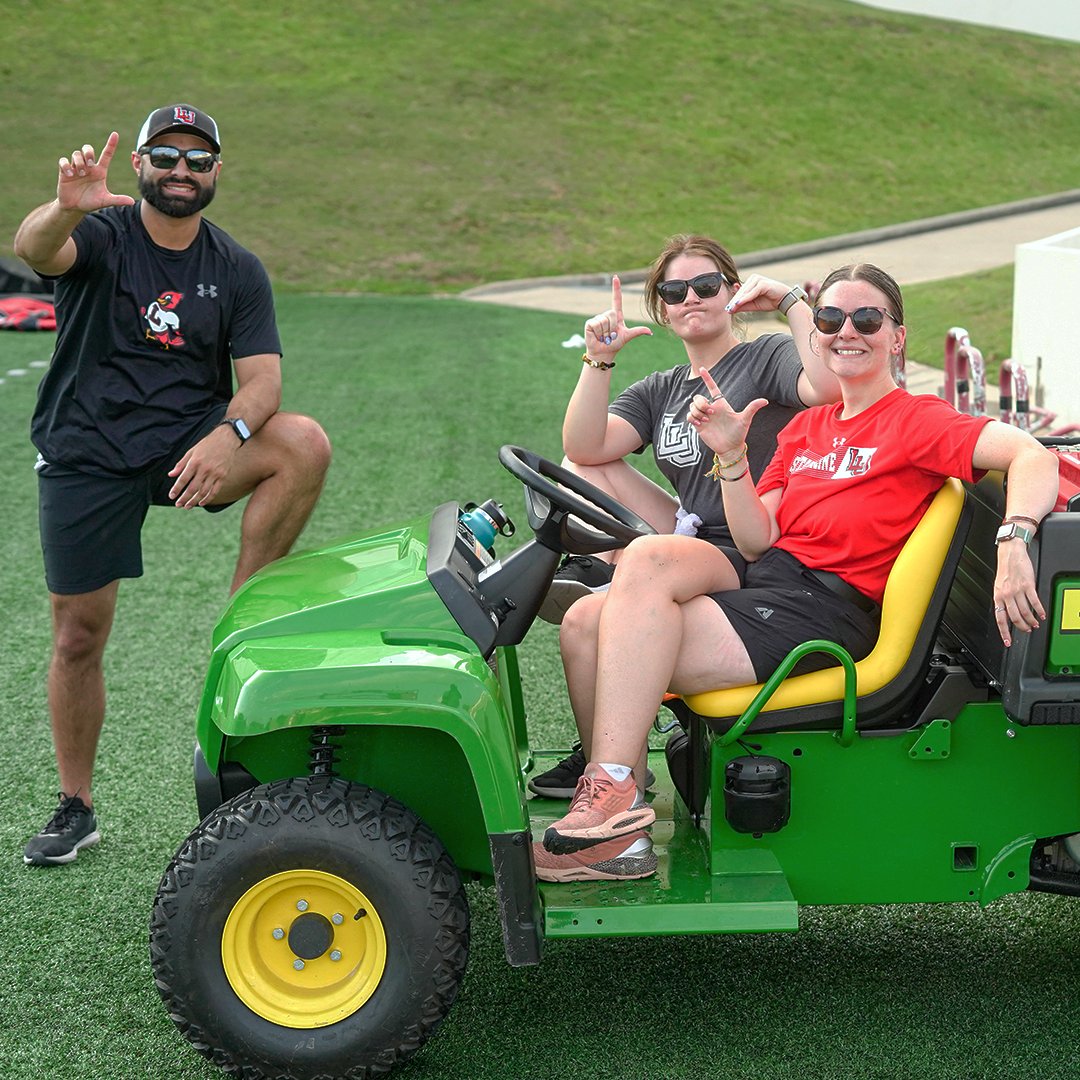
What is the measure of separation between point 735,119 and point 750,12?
6978 millimetres

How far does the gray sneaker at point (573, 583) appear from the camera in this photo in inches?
128

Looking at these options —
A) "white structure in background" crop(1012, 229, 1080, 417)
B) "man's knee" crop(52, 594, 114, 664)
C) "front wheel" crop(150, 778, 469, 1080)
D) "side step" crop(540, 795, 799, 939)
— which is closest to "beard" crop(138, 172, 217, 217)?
"man's knee" crop(52, 594, 114, 664)

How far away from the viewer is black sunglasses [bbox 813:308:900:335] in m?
2.68

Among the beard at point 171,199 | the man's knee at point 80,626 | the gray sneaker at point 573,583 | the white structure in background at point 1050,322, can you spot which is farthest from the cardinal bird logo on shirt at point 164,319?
the white structure in background at point 1050,322

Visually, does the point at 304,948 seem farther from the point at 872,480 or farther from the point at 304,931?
the point at 872,480

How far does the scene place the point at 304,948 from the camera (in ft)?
8.23

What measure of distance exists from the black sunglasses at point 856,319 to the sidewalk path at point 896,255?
10.9 m

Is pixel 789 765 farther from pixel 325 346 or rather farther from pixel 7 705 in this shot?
pixel 325 346

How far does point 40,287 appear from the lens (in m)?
14.3

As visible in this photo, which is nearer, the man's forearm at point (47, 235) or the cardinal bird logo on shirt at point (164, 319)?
the man's forearm at point (47, 235)

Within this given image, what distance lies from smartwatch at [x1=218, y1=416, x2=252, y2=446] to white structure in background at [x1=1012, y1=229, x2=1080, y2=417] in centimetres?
601

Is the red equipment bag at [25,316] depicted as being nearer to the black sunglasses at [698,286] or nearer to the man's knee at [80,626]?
the man's knee at [80,626]

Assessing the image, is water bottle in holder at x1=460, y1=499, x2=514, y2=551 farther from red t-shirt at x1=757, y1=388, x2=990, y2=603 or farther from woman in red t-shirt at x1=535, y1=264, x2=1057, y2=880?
red t-shirt at x1=757, y1=388, x2=990, y2=603

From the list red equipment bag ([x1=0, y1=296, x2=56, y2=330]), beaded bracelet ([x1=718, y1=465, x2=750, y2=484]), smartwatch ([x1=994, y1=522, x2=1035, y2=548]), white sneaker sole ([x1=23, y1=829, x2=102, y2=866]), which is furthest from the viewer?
red equipment bag ([x1=0, y1=296, x2=56, y2=330])
